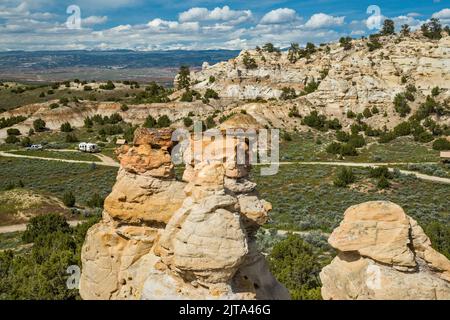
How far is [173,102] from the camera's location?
95250mm

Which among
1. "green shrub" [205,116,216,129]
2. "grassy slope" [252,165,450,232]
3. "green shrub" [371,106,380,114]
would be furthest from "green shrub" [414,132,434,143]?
"green shrub" [205,116,216,129]

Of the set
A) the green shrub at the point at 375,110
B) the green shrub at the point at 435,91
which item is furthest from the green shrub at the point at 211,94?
the green shrub at the point at 435,91

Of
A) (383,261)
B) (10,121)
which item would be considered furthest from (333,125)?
(383,261)

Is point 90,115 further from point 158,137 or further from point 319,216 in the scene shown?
point 158,137

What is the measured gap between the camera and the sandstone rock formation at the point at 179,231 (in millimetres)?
8539

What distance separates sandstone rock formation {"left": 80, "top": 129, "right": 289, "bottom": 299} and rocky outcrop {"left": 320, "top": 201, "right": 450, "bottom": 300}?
6.39 ft

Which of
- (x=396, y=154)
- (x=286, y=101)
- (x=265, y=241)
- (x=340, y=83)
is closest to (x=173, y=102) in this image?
(x=286, y=101)

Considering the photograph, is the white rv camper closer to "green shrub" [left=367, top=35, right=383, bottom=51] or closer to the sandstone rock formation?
the sandstone rock formation

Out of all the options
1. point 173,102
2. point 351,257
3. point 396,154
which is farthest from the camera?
point 173,102

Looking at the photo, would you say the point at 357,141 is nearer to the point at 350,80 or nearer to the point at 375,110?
the point at 375,110

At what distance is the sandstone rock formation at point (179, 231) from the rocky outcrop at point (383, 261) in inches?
76.7

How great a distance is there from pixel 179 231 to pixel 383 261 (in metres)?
4.26

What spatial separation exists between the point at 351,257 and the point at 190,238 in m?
3.77

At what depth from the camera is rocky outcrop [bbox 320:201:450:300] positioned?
340 inches
